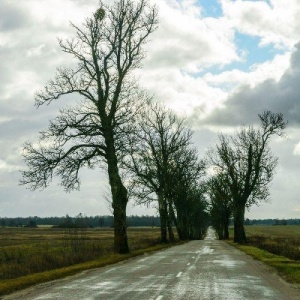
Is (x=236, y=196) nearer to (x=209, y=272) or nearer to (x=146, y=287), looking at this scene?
(x=209, y=272)

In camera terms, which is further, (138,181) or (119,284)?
(138,181)

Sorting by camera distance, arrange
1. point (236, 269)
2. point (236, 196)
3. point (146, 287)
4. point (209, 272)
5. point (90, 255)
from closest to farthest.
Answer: point (146, 287) → point (209, 272) → point (236, 269) → point (90, 255) → point (236, 196)

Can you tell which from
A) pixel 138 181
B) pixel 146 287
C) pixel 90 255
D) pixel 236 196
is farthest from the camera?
pixel 236 196

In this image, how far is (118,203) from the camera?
1185 inches

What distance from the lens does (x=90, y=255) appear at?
27812 millimetres

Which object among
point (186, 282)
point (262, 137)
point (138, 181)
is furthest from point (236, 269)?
point (262, 137)

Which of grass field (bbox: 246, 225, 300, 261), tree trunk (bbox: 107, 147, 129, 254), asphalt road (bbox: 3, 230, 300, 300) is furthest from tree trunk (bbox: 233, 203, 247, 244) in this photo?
asphalt road (bbox: 3, 230, 300, 300)

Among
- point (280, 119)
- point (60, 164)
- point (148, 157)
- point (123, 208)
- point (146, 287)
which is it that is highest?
point (280, 119)

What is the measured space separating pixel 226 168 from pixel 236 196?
3.45m

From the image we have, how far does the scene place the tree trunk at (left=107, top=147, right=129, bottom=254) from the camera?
1185 inches

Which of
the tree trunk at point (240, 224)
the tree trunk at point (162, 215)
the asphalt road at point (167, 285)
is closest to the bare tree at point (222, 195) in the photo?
the tree trunk at point (240, 224)

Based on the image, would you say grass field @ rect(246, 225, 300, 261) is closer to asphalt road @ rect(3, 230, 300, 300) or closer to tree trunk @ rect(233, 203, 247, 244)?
tree trunk @ rect(233, 203, 247, 244)

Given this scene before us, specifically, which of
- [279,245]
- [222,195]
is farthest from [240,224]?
[279,245]

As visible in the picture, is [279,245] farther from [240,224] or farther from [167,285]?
[167,285]
